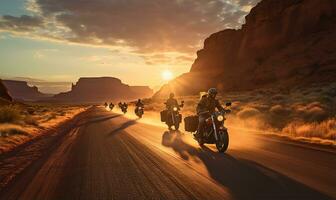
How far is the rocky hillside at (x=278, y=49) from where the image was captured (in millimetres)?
82250

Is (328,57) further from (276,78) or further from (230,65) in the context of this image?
(230,65)

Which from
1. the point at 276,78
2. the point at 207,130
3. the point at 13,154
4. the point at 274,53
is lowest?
the point at 13,154

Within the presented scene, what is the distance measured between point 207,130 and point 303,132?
5.91 metres

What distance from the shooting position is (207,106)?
12836mm

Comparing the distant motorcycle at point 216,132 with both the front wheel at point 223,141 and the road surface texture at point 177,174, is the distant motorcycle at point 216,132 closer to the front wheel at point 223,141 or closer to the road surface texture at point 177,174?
the front wheel at point 223,141

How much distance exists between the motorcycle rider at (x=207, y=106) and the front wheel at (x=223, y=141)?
81 centimetres

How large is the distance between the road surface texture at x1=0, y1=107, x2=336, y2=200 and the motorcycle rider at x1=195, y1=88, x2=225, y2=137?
2.64 ft

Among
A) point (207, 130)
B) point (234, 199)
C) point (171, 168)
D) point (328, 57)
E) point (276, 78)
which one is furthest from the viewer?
point (276, 78)

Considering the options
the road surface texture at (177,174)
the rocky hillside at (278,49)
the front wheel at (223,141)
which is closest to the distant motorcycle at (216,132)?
the front wheel at (223,141)

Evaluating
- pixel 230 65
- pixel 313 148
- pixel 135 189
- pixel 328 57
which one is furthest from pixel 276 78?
pixel 135 189

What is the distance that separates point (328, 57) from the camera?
80.5 m

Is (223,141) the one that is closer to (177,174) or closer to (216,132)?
(216,132)

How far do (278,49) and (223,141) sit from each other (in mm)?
94062

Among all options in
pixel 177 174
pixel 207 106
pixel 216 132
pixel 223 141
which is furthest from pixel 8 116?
pixel 177 174
